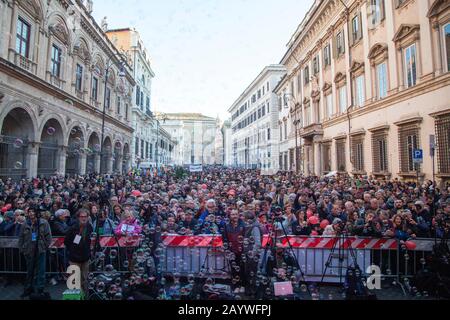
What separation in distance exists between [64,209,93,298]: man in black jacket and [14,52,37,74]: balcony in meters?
15.4

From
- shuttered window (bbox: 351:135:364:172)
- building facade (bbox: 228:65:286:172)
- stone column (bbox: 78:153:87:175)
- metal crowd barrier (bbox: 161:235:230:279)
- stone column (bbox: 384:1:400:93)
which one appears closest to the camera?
metal crowd barrier (bbox: 161:235:230:279)

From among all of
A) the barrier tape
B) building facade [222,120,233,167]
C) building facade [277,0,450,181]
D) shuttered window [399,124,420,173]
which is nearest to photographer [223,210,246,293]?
the barrier tape

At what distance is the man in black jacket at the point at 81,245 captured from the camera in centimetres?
568

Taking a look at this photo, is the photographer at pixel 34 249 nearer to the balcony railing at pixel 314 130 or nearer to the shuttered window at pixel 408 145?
the shuttered window at pixel 408 145

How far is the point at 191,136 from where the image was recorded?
359 feet

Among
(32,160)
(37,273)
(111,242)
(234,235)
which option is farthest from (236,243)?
(32,160)

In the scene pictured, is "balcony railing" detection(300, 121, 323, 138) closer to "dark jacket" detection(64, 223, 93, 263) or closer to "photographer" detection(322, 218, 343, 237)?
"photographer" detection(322, 218, 343, 237)

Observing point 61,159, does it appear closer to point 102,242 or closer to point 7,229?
point 7,229

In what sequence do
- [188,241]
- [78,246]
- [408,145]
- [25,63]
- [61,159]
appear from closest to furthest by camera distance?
[78,246] < [188,241] < [408,145] < [25,63] < [61,159]

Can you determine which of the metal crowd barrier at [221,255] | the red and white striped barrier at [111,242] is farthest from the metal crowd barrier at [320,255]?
the red and white striped barrier at [111,242]

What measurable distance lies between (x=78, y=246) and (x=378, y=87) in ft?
65.7

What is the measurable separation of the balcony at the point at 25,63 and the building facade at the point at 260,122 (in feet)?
92.9

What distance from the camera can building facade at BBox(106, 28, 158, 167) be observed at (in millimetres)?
44688
